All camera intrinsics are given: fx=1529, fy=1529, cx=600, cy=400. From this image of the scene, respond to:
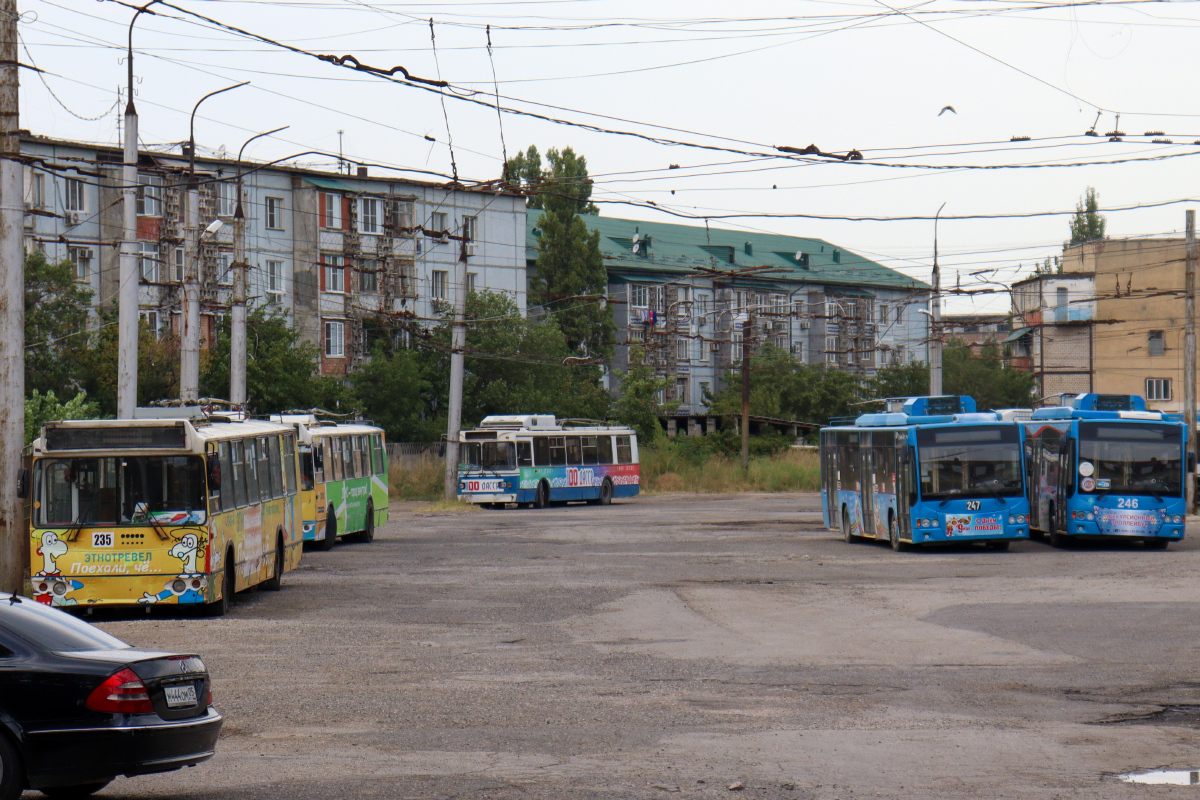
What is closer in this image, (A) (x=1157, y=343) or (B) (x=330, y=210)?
(B) (x=330, y=210)

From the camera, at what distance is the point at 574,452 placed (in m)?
54.1

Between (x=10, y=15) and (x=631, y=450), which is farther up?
(x=10, y=15)

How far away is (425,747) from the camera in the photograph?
9773 millimetres

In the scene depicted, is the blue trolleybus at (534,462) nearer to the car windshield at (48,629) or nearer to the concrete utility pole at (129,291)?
the concrete utility pole at (129,291)

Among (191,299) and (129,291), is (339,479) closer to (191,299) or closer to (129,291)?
(191,299)

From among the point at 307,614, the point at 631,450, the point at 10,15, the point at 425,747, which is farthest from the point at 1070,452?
the point at 631,450

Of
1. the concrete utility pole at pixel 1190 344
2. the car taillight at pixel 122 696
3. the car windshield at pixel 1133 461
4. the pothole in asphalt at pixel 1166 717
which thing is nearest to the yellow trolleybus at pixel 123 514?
the car taillight at pixel 122 696

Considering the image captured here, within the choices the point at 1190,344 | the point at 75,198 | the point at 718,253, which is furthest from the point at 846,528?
the point at 718,253

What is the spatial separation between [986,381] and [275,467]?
7687cm

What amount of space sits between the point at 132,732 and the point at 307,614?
11.5 meters

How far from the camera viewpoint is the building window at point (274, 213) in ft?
236

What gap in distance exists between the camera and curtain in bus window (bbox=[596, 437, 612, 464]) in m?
55.6

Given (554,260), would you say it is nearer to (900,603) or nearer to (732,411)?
(732,411)

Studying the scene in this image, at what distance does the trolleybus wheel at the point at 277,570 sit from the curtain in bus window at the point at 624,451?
34.3 meters
